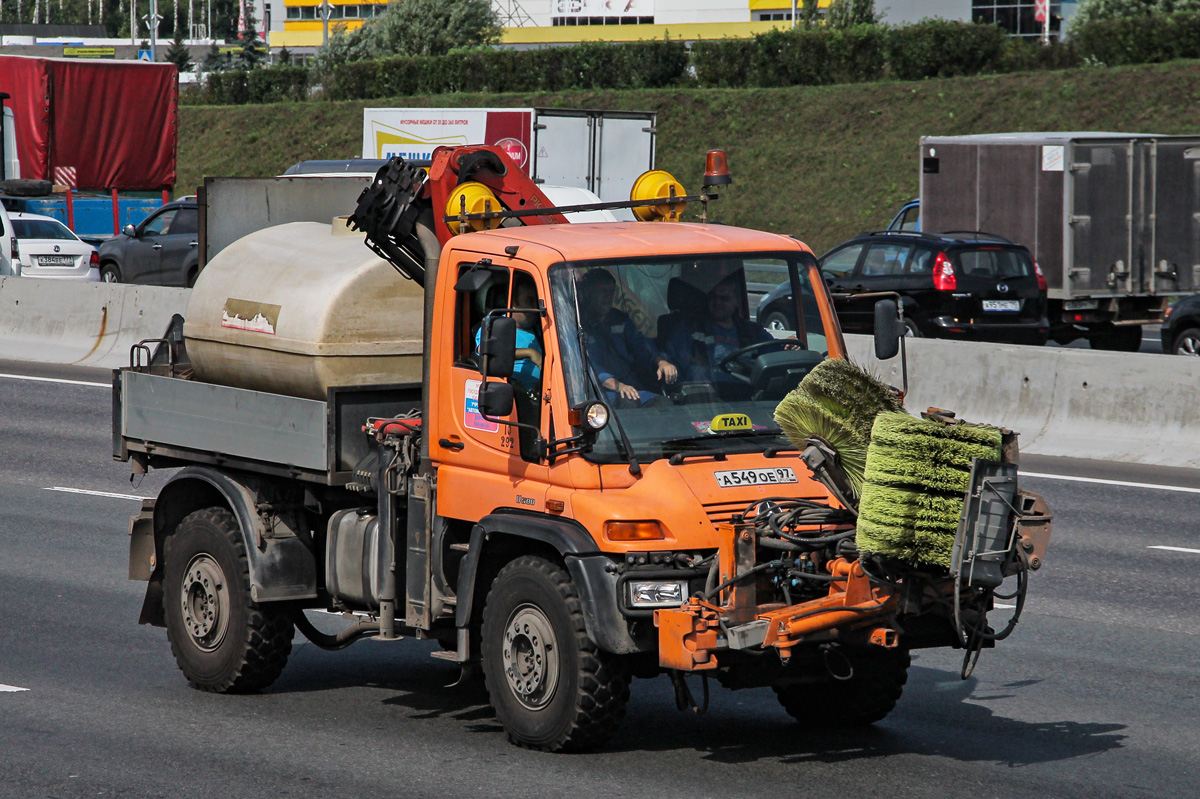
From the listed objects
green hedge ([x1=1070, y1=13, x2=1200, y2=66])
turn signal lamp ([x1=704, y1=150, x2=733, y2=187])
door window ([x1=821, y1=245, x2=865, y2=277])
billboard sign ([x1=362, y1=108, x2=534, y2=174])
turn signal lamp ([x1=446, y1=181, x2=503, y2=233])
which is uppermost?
green hedge ([x1=1070, y1=13, x2=1200, y2=66])

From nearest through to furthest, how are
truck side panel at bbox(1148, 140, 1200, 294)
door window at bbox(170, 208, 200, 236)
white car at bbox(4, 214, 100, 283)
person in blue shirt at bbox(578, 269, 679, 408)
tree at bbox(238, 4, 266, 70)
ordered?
person in blue shirt at bbox(578, 269, 679, 408), truck side panel at bbox(1148, 140, 1200, 294), white car at bbox(4, 214, 100, 283), door window at bbox(170, 208, 200, 236), tree at bbox(238, 4, 266, 70)

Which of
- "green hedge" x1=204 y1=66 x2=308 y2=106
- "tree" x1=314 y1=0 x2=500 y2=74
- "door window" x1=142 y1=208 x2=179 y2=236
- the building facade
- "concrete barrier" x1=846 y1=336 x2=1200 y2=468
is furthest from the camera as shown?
the building facade

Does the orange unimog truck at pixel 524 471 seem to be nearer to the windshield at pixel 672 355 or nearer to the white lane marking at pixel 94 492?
the windshield at pixel 672 355

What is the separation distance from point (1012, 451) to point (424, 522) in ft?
8.53

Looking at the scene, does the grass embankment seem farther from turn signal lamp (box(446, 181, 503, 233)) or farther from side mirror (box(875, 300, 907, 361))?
side mirror (box(875, 300, 907, 361))

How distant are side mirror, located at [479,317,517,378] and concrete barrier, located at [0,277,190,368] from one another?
1684 cm

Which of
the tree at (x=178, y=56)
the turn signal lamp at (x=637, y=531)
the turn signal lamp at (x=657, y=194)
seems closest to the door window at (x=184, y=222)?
Answer: the turn signal lamp at (x=657, y=194)

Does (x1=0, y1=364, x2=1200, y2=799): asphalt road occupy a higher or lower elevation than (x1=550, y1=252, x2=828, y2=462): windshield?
lower

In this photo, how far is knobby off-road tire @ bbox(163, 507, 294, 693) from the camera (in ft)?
26.0

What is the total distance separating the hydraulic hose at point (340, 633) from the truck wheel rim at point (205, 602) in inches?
14.2

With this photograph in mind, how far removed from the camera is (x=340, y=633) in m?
8.11

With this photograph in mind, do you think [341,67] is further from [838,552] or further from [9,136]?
[838,552]

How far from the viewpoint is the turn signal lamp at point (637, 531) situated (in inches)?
242

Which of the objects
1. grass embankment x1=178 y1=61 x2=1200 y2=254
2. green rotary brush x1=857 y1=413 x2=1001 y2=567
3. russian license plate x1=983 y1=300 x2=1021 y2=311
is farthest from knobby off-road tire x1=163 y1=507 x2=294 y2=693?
grass embankment x1=178 y1=61 x2=1200 y2=254
